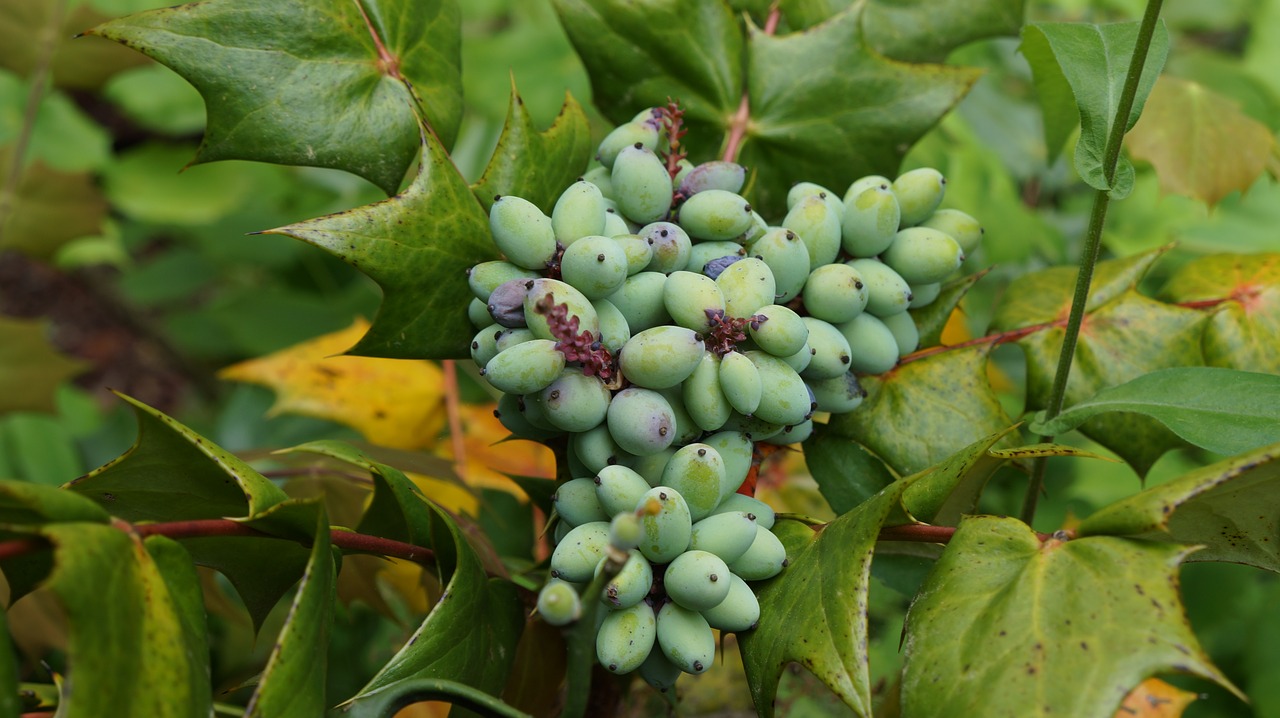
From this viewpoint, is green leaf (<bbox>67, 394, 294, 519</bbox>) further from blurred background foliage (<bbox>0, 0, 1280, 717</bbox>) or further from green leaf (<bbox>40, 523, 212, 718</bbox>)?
blurred background foliage (<bbox>0, 0, 1280, 717</bbox>)

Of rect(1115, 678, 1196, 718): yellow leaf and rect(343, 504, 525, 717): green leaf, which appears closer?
rect(343, 504, 525, 717): green leaf

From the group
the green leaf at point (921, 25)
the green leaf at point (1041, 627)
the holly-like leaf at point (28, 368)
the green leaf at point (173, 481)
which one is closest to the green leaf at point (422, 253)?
the green leaf at point (173, 481)

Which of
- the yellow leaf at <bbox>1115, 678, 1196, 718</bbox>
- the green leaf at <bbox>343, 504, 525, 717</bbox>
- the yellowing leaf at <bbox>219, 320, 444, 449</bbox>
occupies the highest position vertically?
the green leaf at <bbox>343, 504, 525, 717</bbox>


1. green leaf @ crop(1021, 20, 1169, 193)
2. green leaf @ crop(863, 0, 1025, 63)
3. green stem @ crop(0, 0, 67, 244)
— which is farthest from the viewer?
green stem @ crop(0, 0, 67, 244)

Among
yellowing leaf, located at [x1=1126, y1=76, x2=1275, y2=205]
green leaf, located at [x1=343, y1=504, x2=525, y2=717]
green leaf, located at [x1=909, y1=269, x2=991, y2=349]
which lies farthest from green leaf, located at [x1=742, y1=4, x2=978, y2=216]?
green leaf, located at [x1=343, y1=504, x2=525, y2=717]

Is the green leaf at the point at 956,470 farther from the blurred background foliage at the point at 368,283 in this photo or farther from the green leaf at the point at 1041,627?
the blurred background foliage at the point at 368,283

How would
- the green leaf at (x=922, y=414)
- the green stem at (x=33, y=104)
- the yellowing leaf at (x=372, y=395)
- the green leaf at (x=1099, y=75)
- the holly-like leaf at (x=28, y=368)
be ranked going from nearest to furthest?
the green leaf at (x=1099, y=75)
the green leaf at (x=922, y=414)
the yellowing leaf at (x=372, y=395)
the holly-like leaf at (x=28, y=368)
the green stem at (x=33, y=104)

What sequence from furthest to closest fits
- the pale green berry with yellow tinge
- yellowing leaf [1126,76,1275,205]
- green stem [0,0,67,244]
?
1. green stem [0,0,67,244]
2. yellowing leaf [1126,76,1275,205]
3. the pale green berry with yellow tinge

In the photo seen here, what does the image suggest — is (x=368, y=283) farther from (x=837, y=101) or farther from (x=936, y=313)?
(x=936, y=313)
